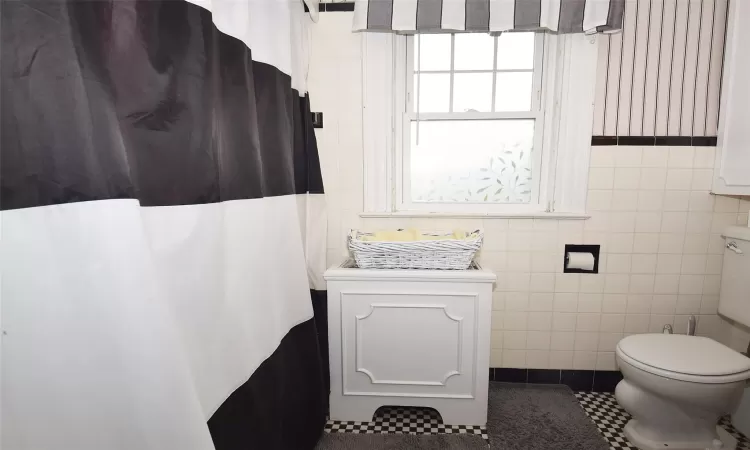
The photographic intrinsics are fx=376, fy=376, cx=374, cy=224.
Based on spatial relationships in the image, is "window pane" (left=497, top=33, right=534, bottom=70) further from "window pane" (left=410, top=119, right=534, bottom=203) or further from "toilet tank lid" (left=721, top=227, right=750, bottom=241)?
"toilet tank lid" (left=721, top=227, right=750, bottom=241)

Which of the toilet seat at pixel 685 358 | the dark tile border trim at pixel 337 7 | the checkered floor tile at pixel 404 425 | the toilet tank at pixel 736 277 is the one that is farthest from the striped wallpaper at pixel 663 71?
the checkered floor tile at pixel 404 425

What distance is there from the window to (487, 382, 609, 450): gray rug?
2.99ft

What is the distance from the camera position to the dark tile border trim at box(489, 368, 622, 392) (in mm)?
1889

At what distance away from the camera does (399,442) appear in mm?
1523

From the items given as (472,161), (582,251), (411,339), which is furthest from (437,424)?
(472,161)

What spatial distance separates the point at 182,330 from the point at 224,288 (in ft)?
0.59

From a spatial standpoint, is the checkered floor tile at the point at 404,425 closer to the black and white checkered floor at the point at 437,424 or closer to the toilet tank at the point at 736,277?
the black and white checkered floor at the point at 437,424

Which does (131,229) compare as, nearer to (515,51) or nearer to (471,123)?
(471,123)

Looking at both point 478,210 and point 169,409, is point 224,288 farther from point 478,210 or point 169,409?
point 478,210

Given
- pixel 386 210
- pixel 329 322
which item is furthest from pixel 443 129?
pixel 329 322

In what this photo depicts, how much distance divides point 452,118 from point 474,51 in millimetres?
335

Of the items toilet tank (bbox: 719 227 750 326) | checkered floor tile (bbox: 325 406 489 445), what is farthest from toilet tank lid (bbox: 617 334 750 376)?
checkered floor tile (bbox: 325 406 489 445)

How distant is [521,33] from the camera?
5.83ft

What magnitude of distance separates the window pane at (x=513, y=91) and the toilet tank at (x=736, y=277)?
104cm
